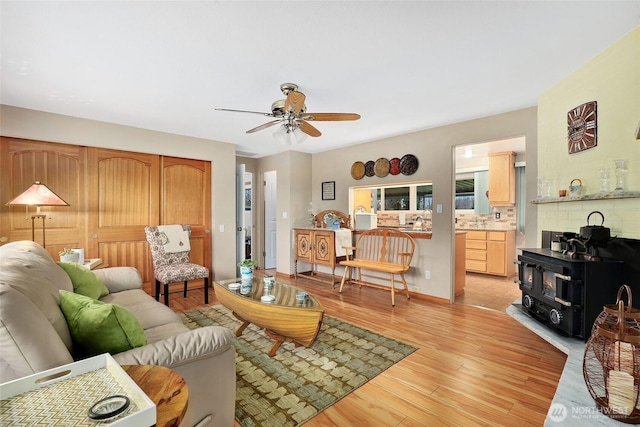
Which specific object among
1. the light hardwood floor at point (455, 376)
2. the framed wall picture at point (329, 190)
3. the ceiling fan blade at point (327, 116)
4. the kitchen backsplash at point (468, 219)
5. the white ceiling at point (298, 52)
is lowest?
the light hardwood floor at point (455, 376)

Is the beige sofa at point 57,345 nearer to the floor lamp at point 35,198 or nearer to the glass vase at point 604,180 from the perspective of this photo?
the floor lamp at point 35,198

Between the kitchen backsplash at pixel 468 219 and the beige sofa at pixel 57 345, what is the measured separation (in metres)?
4.65

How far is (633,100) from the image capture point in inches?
A: 76.4

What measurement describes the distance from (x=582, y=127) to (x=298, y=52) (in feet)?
7.64

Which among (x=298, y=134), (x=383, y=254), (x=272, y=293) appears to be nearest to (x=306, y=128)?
(x=298, y=134)

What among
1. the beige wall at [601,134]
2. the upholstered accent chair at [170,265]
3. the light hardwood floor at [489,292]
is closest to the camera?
the beige wall at [601,134]

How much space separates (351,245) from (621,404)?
388 centimetres

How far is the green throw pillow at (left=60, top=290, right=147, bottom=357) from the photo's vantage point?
131cm

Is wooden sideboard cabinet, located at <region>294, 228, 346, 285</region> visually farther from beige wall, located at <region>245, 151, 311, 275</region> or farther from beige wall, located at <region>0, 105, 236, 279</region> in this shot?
beige wall, located at <region>0, 105, 236, 279</region>

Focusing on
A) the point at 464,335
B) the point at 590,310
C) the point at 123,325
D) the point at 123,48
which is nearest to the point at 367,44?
the point at 123,48

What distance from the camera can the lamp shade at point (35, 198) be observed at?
2.76m

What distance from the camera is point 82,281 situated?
2211mm

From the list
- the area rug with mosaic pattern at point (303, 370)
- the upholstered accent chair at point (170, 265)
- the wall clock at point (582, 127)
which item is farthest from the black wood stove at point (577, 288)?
the upholstered accent chair at point (170, 265)

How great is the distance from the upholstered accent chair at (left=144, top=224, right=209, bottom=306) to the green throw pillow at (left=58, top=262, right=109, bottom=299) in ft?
3.85
